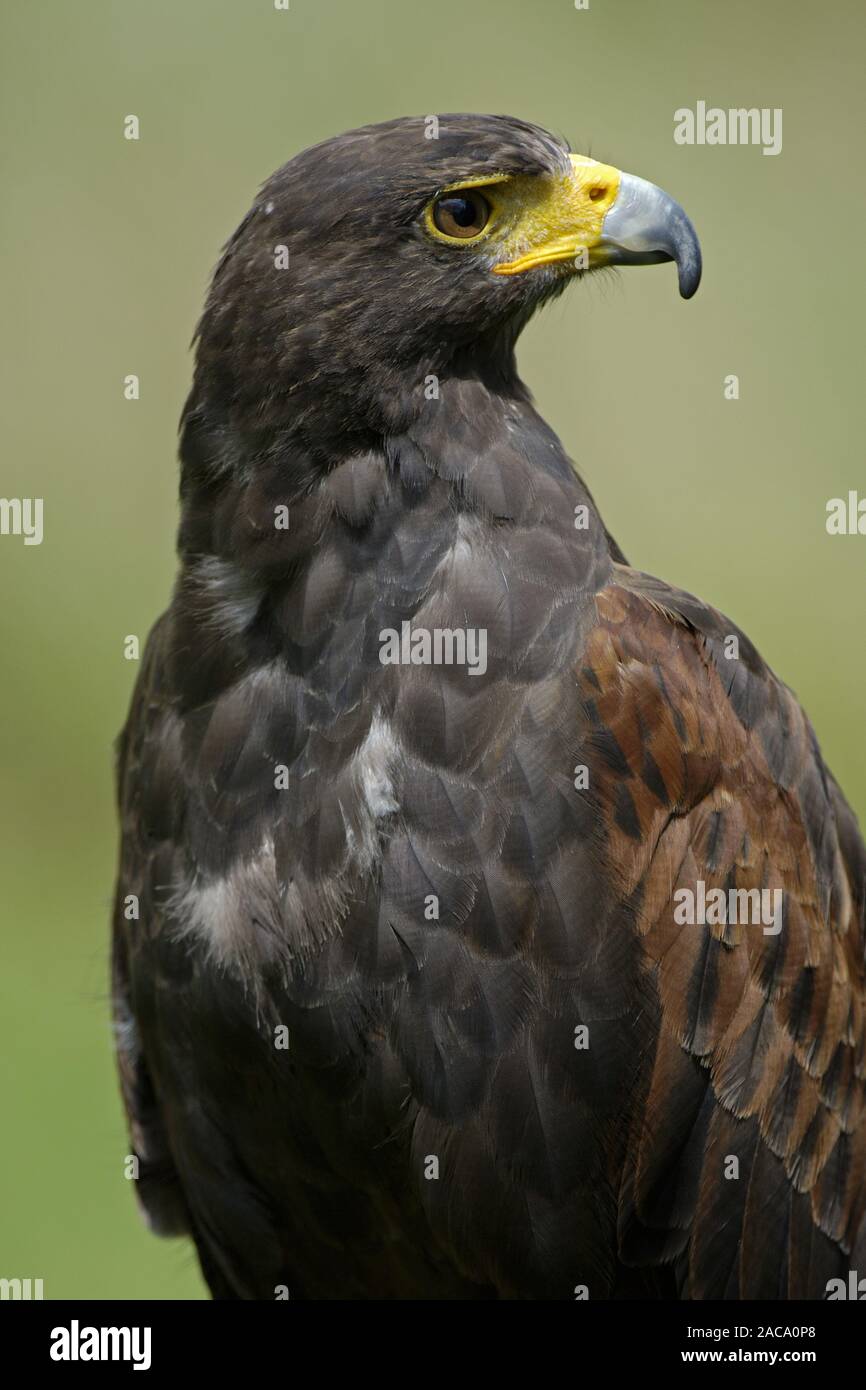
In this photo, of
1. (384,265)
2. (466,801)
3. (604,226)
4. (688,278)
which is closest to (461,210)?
(384,265)

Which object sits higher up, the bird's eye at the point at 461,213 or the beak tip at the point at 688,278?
→ the bird's eye at the point at 461,213

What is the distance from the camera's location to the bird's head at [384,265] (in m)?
3.33

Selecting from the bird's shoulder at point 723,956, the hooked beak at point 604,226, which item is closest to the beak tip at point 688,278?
the hooked beak at point 604,226

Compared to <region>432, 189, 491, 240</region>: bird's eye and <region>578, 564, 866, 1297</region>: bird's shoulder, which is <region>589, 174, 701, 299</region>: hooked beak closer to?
<region>432, 189, 491, 240</region>: bird's eye

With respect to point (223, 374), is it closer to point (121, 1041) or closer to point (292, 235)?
point (292, 235)

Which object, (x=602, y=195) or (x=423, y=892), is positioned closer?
(x=423, y=892)

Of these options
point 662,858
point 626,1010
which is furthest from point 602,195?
point 626,1010

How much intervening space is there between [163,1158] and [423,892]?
1.32 m

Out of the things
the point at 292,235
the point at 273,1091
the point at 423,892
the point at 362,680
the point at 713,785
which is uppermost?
the point at 292,235

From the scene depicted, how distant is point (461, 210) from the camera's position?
3.42 metres

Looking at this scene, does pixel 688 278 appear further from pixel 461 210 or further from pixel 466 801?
pixel 466 801

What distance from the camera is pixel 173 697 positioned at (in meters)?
3.72

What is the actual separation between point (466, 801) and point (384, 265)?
108 cm

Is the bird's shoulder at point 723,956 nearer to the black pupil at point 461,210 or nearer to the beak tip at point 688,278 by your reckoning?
the beak tip at point 688,278
